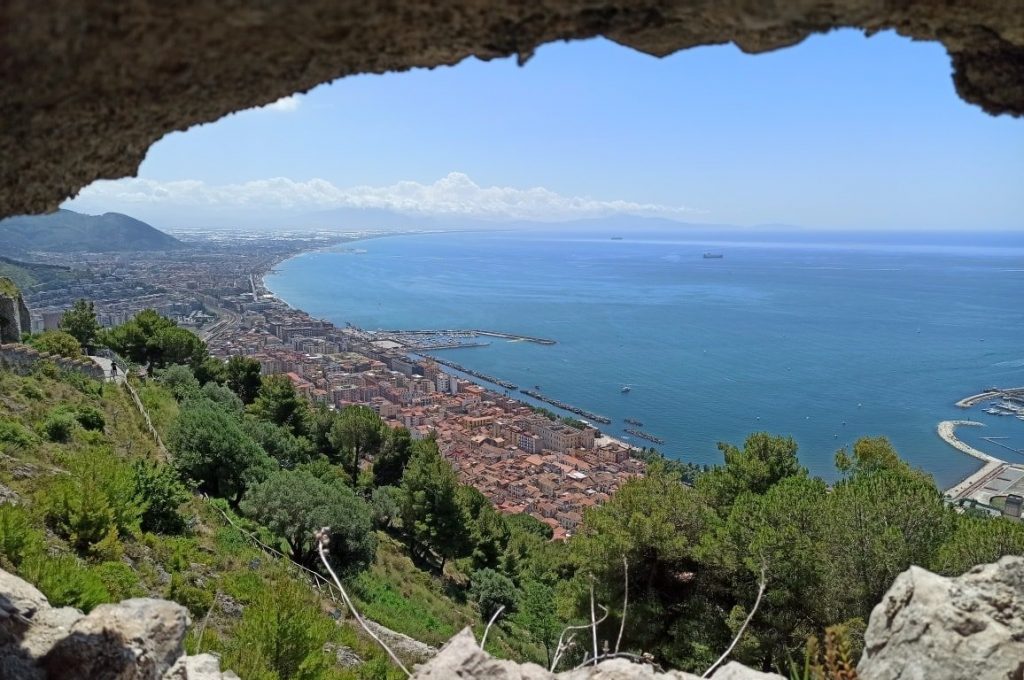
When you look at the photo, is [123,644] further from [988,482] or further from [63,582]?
[988,482]

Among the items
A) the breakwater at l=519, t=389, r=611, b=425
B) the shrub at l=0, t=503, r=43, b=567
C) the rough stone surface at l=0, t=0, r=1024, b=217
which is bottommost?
the breakwater at l=519, t=389, r=611, b=425

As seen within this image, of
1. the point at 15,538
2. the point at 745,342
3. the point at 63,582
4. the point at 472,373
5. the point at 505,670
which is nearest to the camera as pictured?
the point at 505,670

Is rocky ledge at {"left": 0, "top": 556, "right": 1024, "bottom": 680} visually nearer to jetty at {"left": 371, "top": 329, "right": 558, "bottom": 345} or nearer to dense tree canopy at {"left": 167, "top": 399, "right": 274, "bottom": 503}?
dense tree canopy at {"left": 167, "top": 399, "right": 274, "bottom": 503}

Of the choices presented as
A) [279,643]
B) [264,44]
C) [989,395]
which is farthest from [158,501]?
[989,395]

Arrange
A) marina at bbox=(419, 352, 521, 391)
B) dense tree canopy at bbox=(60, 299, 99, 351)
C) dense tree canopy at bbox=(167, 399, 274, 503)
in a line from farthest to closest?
1. marina at bbox=(419, 352, 521, 391)
2. dense tree canopy at bbox=(60, 299, 99, 351)
3. dense tree canopy at bbox=(167, 399, 274, 503)

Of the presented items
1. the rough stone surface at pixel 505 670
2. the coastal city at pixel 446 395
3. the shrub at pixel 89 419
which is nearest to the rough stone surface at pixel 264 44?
the rough stone surface at pixel 505 670

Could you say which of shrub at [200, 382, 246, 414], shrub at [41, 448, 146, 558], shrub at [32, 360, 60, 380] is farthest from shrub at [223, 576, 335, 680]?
shrub at [200, 382, 246, 414]

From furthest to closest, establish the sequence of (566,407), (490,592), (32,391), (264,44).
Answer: (566,407), (490,592), (32,391), (264,44)

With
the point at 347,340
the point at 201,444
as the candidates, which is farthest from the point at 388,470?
the point at 347,340

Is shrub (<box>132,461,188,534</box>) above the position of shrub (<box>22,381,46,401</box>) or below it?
below
